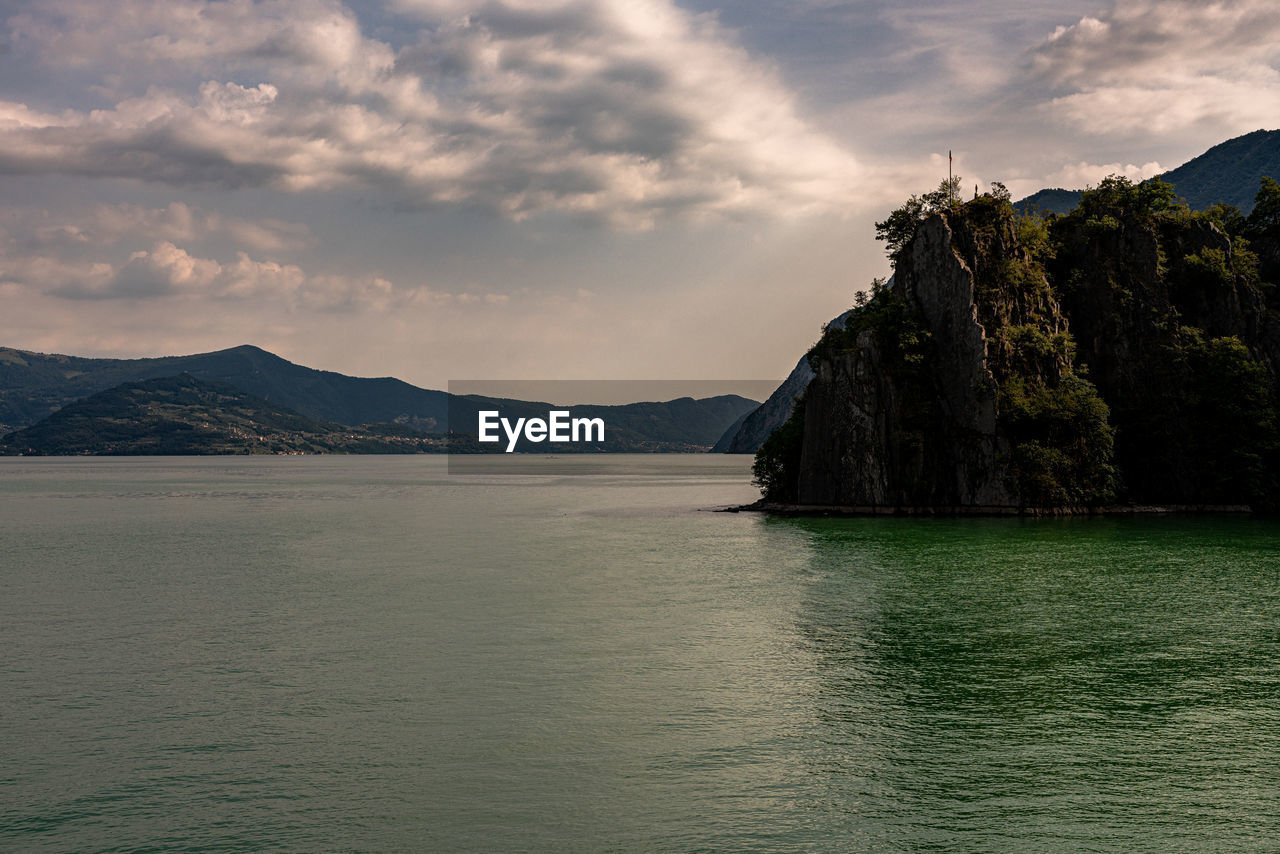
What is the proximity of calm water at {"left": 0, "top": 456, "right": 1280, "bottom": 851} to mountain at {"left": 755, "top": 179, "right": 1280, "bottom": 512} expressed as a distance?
1563 inches

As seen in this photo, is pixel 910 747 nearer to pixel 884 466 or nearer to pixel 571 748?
pixel 571 748

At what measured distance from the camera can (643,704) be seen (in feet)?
101

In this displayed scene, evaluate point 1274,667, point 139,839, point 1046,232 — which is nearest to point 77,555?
point 139,839

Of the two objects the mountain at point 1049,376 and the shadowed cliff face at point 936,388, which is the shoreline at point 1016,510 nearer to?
the mountain at point 1049,376

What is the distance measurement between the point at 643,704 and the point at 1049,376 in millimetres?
98510

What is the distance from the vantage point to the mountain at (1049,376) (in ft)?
359

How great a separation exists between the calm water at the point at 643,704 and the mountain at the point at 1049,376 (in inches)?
1563

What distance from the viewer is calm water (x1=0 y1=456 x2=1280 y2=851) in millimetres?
20609

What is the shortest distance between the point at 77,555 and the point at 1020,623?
2899 inches

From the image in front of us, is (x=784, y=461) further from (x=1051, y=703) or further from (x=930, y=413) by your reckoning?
(x=1051, y=703)

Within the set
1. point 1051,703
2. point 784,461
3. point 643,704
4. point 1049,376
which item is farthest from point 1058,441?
point 643,704

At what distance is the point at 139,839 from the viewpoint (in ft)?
65.2

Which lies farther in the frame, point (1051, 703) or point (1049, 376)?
point (1049, 376)

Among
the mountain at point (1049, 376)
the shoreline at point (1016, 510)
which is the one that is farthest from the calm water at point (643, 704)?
the mountain at point (1049, 376)
